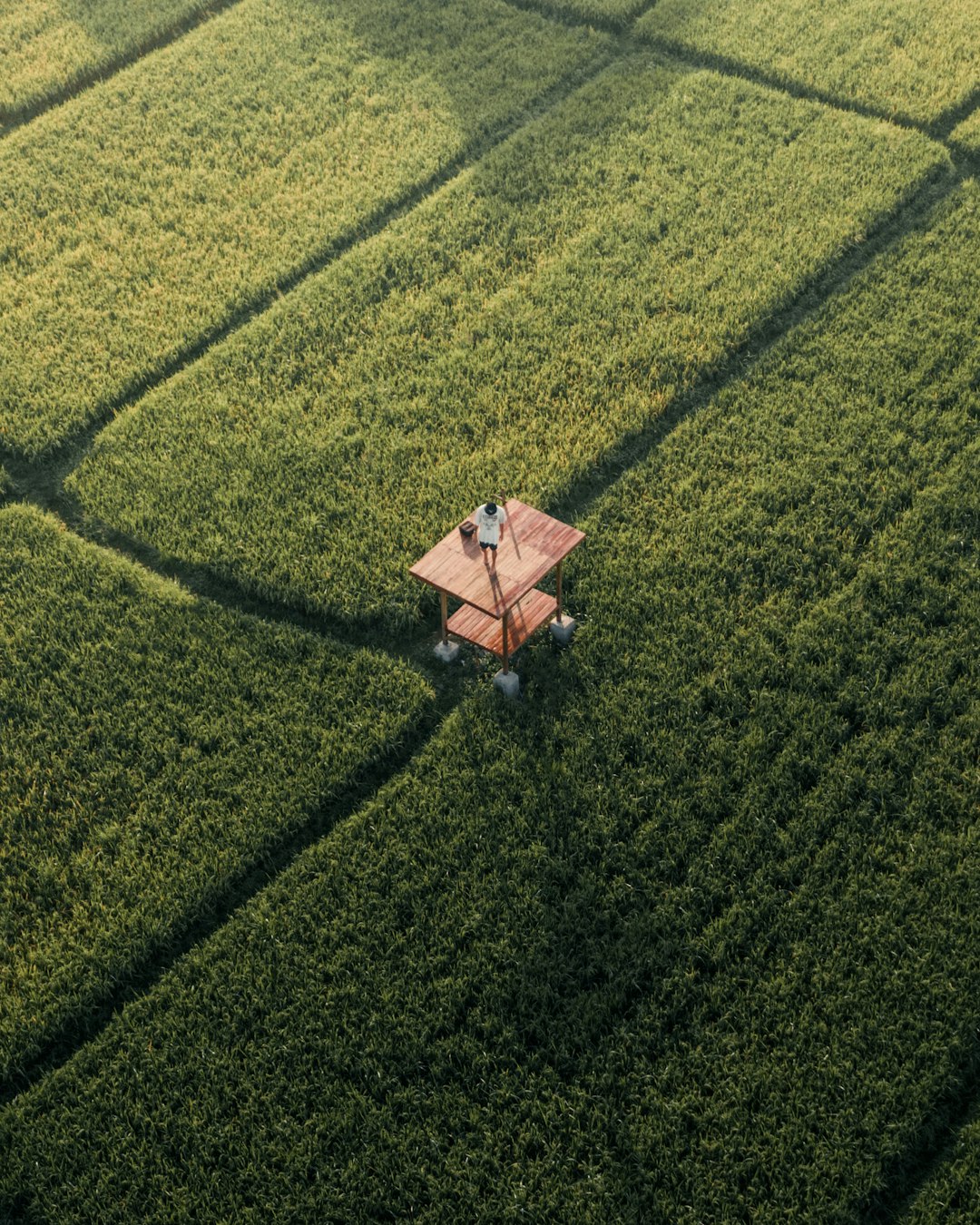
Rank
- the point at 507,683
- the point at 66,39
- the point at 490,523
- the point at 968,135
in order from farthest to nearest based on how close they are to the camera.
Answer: the point at 66,39 < the point at 968,135 < the point at 507,683 < the point at 490,523

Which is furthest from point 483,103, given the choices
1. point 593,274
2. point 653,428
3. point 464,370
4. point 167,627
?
point 167,627

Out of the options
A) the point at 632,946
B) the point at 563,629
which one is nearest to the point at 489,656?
the point at 563,629

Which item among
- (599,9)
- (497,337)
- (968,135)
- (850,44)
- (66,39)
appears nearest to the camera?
(497,337)

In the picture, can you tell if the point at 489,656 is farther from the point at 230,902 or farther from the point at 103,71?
the point at 103,71

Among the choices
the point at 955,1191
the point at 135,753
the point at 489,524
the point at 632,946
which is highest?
the point at 489,524

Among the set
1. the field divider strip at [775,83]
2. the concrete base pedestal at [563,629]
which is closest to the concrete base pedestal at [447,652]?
the concrete base pedestal at [563,629]

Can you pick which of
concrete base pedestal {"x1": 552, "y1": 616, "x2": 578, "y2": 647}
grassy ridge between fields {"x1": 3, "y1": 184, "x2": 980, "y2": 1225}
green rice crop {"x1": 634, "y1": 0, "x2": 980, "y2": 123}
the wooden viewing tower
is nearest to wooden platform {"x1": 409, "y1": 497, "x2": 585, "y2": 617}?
the wooden viewing tower
